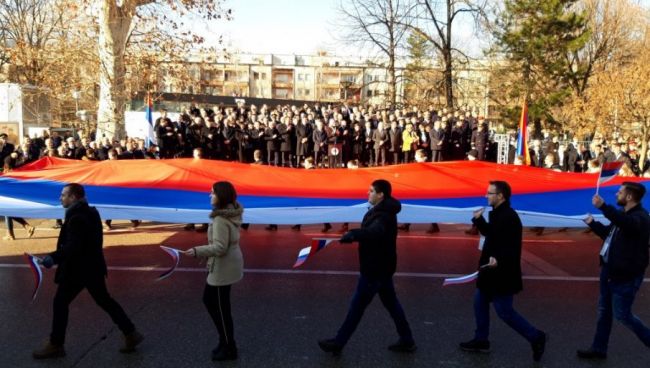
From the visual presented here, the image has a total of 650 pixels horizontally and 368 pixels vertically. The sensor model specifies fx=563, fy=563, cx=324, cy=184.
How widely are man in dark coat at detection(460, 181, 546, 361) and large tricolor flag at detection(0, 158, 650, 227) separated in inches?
113

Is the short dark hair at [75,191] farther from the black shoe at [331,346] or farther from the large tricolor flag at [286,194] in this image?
the large tricolor flag at [286,194]

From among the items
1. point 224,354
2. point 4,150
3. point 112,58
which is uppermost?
point 112,58

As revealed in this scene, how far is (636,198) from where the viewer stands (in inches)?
200

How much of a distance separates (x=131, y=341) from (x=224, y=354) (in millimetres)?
901

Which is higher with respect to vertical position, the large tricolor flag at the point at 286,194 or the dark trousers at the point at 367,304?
the large tricolor flag at the point at 286,194

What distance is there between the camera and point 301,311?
6.64m

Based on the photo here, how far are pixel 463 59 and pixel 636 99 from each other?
34.5 feet

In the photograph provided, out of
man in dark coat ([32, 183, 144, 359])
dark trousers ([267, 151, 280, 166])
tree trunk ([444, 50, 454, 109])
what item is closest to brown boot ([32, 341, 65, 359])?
man in dark coat ([32, 183, 144, 359])

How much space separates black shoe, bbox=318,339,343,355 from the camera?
17.2 feet

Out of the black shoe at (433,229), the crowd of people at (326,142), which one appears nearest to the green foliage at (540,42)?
the crowd of people at (326,142)

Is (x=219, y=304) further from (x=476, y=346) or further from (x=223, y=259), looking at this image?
(x=476, y=346)

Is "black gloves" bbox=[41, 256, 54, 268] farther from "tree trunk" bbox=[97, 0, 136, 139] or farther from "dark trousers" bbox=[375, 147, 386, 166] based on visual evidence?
"tree trunk" bbox=[97, 0, 136, 139]

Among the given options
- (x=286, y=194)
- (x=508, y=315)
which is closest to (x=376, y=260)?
(x=508, y=315)

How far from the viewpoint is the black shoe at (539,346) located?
16.6 feet
